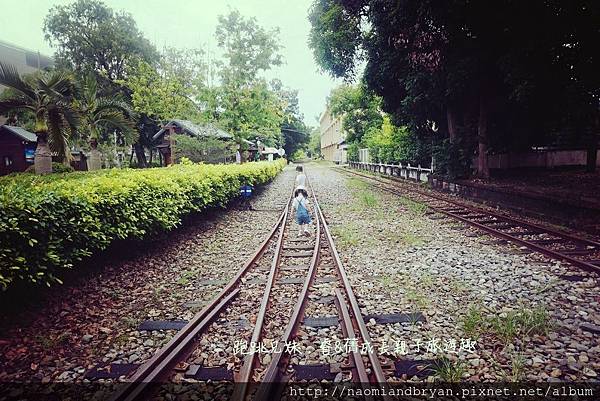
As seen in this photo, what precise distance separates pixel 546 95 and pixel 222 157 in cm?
1907

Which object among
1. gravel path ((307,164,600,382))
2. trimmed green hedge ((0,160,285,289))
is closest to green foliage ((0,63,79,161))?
trimmed green hedge ((0,160,285,289))

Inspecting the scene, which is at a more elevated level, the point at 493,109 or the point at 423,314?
the point at 493,109

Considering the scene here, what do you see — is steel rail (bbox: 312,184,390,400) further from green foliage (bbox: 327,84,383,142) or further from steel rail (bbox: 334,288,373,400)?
green foliage (bbox: 327,84,383,142)

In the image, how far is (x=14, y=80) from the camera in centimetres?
1214

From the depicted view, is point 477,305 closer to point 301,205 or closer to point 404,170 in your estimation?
point 301,205

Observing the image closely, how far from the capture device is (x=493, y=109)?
1602 cm

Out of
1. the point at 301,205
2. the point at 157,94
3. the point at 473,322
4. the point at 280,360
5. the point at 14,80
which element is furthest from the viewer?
the point at 157,94

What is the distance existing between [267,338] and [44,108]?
1377cm

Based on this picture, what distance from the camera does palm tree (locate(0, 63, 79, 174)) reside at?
499 inches

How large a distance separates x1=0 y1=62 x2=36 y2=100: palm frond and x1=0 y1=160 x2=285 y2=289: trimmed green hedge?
8956 millimetres

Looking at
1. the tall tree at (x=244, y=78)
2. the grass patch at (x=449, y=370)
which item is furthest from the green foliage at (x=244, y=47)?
the grass patch at (x=449, y=370)

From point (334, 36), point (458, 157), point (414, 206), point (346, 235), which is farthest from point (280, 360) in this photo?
point (334, 36)

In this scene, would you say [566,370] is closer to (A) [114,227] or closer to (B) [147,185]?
(A) [114,227]

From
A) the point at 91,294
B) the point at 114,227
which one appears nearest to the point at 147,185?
the point at 114,227
